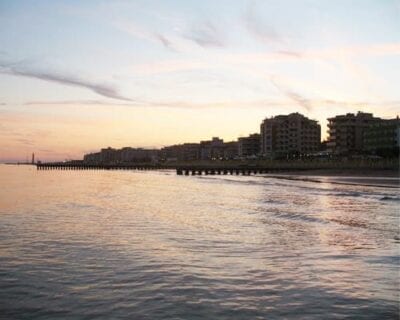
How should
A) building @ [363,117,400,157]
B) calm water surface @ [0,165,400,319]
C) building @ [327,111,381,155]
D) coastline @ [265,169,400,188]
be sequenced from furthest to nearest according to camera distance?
building @ [327,111,381,155], building @ [363,117,400,157], coastline @ [265,169,400,188], calm water surface @ [0,165,400,319]

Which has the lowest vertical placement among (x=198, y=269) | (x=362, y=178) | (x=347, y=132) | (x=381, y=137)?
(x=198, y=269)

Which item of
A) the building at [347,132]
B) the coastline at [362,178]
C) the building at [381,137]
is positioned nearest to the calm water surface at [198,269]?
the coastline at [362,178]

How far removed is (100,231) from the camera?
17.4 meters

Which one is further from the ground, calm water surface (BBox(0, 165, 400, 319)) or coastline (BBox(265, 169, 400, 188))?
coastline (BBox(265, 169, 400, 188))

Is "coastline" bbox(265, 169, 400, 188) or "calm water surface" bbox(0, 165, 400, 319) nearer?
"calm water surface" bbox(0, 165, 400, 319)

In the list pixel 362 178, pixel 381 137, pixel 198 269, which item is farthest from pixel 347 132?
pixel 198 269

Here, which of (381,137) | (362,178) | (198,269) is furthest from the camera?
(381,137)

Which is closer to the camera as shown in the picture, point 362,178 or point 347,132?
point 362,178

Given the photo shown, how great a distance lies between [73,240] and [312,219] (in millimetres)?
11194

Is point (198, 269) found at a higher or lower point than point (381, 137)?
lower

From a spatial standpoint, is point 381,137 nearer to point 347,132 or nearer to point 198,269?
point 347,132

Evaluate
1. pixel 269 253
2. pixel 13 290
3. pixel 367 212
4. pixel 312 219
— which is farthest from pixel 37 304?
pixel 367 212

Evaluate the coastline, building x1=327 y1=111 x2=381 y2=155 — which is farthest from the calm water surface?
building x1=327 y1=111 x2=381 y2=155

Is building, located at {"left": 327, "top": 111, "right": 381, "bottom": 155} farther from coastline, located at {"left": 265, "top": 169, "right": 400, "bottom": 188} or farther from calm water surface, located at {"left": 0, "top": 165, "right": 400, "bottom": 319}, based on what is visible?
calm water surface, located at {"left": 0, "top": 165, "right": 400, "bottom": 319}
